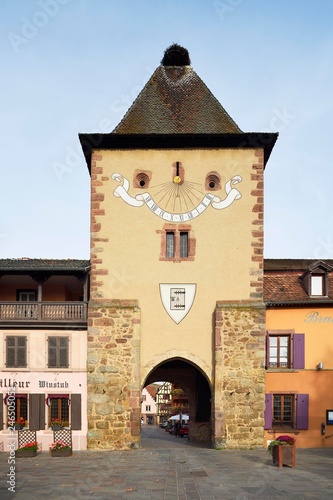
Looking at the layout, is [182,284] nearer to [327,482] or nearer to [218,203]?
[218,203]

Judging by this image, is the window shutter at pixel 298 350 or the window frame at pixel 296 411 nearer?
the window frame at pixel 296 411

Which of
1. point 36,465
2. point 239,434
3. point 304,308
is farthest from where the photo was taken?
point 304,308

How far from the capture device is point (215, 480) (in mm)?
13922

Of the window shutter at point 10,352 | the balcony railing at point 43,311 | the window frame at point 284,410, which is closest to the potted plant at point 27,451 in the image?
the window shutter at point 10,352

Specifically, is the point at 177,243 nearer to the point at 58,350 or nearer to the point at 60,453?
the point at 58,350

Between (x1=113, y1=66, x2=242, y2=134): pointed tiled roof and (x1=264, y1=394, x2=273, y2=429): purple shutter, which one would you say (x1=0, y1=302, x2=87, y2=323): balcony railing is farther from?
(x1=264, y1=394, x2=273, y2=429): purple shutter

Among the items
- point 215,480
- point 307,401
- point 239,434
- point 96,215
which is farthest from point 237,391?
point 96,215

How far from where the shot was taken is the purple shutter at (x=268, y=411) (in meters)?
20.4

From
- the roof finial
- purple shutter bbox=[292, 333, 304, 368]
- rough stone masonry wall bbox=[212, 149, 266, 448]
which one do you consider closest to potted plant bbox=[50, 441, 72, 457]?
rough stone masonry wall bbox=[212, 149, 266, 448]

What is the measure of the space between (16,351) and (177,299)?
19.9 ft

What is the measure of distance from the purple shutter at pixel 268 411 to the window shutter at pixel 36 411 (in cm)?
797

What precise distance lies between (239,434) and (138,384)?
3939mm

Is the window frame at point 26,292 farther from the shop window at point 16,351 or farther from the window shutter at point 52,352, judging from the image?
the window shutter at point 52,352

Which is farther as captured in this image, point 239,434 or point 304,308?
point 304,308
